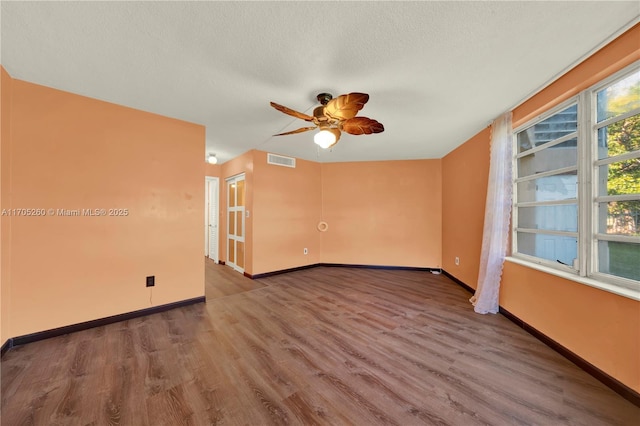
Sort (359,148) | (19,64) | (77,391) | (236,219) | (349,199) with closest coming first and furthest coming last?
(77,391), (19,64), (359,148), (236,219), (349,199)

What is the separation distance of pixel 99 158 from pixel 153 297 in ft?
5.81

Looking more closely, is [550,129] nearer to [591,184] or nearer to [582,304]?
[591,184]

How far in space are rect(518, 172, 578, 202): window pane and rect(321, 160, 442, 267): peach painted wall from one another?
2.31m

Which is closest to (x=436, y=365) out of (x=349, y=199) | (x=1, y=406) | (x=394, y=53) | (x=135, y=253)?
(x=394, y=53)

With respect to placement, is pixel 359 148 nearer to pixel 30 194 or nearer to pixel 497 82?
pixel 497 82

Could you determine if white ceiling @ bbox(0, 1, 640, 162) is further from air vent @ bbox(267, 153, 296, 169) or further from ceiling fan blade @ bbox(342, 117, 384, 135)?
air vent @ bbox(267, 153, 296, 169)

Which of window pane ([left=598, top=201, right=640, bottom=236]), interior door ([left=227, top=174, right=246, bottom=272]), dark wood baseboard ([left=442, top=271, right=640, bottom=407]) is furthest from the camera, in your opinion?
interior door ([left=227, top=174, right=246, bottom=272])

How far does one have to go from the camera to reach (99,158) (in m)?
2.58

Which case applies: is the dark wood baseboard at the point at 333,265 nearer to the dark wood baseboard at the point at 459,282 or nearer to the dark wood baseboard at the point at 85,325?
the dark wood baseboard at the point at 459,282

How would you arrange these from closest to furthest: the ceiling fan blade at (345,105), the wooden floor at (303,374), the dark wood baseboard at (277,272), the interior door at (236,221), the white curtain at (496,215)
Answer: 1. the wooden floor at (303,374)
2. the ceiling fan blade at (345,105)
3. the white curtain at (496,215)
4. the dark wood baseboard at (277,272)
5. the interior door at (236,221)

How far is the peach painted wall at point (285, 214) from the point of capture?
452cm

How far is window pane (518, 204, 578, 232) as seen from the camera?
2.12 m

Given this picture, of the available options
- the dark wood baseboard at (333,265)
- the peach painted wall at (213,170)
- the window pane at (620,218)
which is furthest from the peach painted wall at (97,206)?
the window pane at (620,218)

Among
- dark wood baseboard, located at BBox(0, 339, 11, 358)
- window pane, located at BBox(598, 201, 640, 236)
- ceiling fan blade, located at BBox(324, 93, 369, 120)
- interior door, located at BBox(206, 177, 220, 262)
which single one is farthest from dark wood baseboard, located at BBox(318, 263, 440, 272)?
dark wood baseboard, located at BBox(0, 339, 11, 358)
